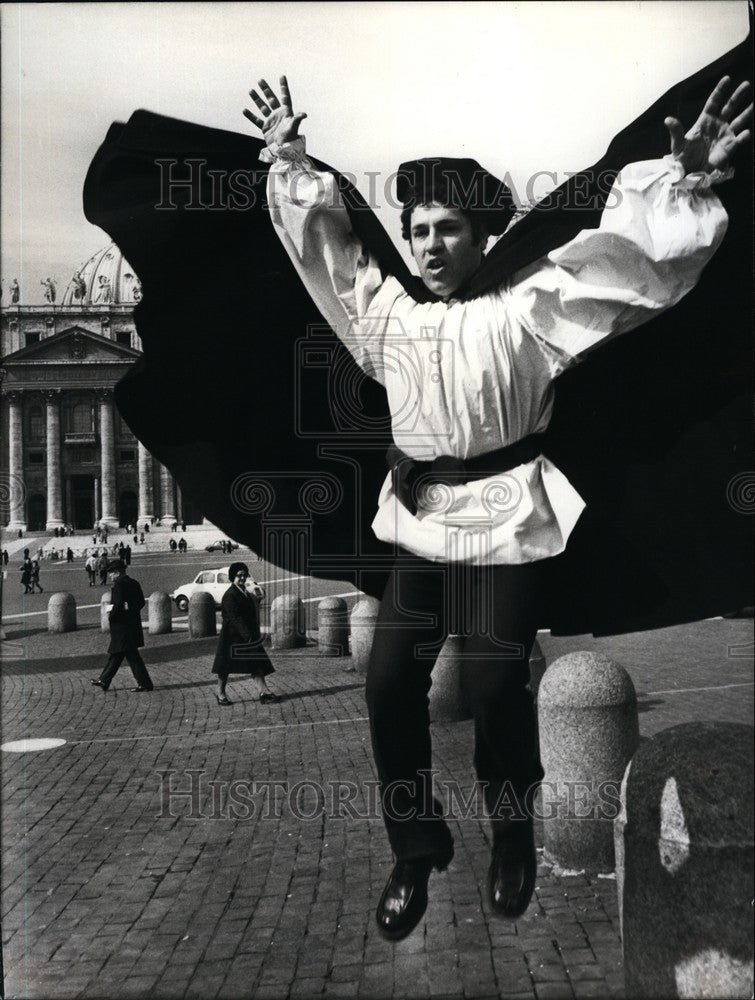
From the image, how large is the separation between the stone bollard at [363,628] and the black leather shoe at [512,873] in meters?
0.98

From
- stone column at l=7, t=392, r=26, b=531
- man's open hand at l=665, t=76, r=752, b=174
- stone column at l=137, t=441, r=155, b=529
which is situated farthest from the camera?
stone column at l=7, t=392, r=26, b=531

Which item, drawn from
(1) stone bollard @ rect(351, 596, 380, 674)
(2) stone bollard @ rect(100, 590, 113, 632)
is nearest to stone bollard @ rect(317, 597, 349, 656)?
(1) stone bollard @ rect(351, 596, 380, 674)

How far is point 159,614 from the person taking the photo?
16.2 feet

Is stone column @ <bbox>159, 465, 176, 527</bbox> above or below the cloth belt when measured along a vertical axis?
below

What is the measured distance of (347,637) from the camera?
181 inches

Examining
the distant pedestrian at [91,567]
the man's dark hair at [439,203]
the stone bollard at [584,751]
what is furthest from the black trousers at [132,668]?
the man's dark hair at [439,203]

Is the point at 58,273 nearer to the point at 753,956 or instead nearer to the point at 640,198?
the point at 640,198

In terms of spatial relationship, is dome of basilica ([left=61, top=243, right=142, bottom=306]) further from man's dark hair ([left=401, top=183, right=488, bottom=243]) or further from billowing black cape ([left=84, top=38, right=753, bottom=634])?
man's dark hair ([left=401, top=183, right=488, bottom=243])

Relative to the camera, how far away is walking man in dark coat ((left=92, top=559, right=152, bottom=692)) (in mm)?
4898

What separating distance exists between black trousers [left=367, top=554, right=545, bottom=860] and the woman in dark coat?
75 cm

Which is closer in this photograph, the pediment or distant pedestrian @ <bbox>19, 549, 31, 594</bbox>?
the pediment

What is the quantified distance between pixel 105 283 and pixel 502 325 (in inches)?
77.3

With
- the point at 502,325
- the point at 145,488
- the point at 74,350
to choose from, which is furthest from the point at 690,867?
the point at 74,350

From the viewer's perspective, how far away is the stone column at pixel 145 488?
4.85m
